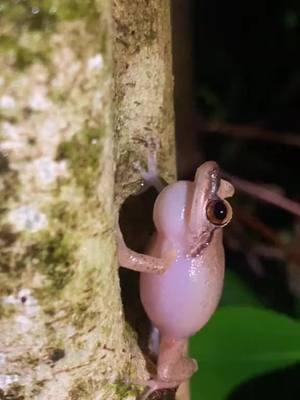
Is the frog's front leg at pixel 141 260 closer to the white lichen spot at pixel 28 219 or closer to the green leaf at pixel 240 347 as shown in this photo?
the white lichen spot at pixel 28 219

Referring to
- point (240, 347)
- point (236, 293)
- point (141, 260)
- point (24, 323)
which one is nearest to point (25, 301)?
point (24, 323)

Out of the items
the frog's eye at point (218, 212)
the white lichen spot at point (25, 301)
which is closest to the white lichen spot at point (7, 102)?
the white lichen spot at point (25, 301)

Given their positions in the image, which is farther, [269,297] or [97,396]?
[269,297]

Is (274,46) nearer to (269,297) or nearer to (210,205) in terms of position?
(269,297)

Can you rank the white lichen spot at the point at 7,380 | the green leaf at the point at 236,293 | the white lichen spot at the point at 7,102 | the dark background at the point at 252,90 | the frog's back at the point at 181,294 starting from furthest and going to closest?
the dark background at the point at 252,90 → the green leaf at the point at 236,293 → the frog's back at the point at 181,294 → the white lichen spot at the point at 7,380 → the white lichen spot at the point at 7,102

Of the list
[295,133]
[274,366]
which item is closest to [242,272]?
[295,133]

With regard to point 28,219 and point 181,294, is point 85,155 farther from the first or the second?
point 181,294
